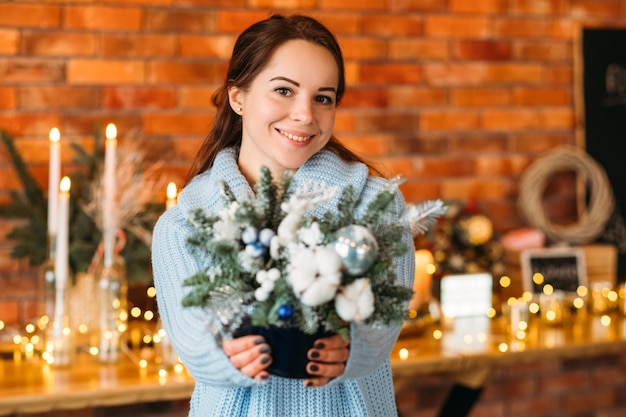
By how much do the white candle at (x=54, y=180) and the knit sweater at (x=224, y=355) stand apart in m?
0.64

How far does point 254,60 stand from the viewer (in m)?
1.61

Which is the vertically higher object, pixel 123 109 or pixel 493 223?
pixel 123 109

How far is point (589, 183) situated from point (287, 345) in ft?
7.00

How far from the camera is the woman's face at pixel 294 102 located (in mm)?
1551

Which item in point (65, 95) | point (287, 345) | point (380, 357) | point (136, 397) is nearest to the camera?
point (287, 345)

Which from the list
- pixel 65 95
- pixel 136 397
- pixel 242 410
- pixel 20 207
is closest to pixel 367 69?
pixel 65 95

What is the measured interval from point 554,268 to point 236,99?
1.55 meters

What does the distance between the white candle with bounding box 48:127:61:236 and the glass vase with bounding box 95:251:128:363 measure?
15 centimetres

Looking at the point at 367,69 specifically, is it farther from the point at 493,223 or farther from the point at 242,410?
the point at 242,410

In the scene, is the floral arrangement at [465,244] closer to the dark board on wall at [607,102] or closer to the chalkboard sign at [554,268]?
the chalkboard sign at [554,268]

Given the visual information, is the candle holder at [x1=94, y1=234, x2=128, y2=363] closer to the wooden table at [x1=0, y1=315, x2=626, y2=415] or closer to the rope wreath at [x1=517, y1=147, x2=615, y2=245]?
the wooden table at [x1=0, y1=315, x2=626, y2=415]

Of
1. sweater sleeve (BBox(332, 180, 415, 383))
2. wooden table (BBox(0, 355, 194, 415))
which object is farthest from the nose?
wooden table (BBox(0, 355, 194, 415))

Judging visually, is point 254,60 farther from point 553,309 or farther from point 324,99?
point 553,309

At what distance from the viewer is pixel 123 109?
2646 millimetres
